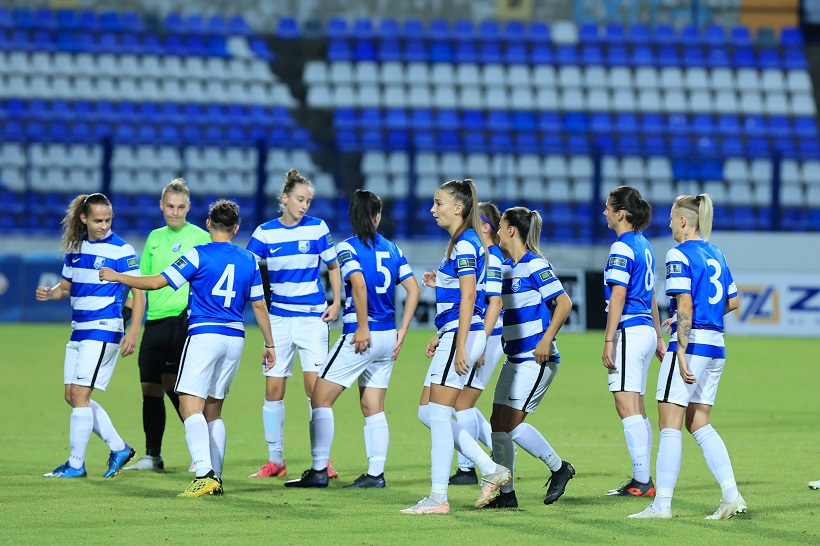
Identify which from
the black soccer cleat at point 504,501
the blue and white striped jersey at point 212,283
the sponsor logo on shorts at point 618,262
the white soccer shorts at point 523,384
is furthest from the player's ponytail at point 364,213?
the black soccer cleat at point 504,501

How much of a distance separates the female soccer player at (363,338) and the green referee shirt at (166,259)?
53.2 inches

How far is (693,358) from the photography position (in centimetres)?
626

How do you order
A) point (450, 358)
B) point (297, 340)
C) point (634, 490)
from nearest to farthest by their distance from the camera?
point (450, 358), point (634, 490), point (297, 340)

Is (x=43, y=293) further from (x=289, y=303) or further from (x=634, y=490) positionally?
(x=634, y=490)

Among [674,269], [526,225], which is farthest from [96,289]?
[674,269]

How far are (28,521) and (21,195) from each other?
1645cm

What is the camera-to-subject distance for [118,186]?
72.2 feet

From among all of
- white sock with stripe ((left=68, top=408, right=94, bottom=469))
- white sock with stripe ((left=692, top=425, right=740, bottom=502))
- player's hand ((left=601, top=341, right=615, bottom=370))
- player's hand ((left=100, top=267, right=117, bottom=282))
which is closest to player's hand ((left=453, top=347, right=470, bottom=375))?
player's hand ((left=601, top=341, right=615, bottom=370))

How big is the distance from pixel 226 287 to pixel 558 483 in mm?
2243

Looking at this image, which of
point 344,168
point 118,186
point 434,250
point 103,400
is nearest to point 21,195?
point 118,186

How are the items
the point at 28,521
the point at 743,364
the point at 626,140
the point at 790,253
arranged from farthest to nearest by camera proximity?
the point at 626,140
the point at 790,253
the point at 743,364
the point at 28,521

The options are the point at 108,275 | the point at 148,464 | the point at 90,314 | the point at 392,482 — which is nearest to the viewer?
the point at 108,275

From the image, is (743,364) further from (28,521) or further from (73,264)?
(28,521)

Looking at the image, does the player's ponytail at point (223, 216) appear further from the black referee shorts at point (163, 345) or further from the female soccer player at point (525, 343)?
the female soccer player at point (525, 343)
